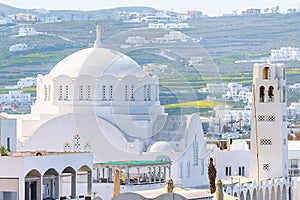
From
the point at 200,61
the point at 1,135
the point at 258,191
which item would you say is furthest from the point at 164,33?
the point at 1,135

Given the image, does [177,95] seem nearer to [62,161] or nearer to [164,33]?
[164,33]

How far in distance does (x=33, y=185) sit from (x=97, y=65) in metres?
29.2

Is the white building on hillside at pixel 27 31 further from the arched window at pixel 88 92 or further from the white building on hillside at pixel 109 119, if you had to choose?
the arched window at pixel 88 92

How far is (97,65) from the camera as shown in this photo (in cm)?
7081

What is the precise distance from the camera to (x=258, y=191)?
67500 millimetres

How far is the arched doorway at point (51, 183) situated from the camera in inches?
1674

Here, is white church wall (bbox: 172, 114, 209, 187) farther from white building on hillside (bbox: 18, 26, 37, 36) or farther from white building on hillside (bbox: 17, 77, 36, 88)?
white building on hillside (bbox: 18, 26, 37, 36)

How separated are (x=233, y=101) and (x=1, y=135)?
97570 mm

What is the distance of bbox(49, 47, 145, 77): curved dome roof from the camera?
231 feet

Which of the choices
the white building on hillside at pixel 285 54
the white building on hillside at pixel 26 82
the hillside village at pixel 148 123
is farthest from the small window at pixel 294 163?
the white building on hillside at pixel 285 54

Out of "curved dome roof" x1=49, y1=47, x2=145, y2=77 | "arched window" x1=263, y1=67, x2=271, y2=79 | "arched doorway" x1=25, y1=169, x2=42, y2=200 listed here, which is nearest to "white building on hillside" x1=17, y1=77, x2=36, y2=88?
"arched window" x1=263, y1=67, x2=271, y2=79

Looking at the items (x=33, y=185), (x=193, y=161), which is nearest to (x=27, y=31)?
(x=193, y=161)

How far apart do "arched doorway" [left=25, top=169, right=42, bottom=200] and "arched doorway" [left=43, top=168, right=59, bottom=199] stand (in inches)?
21.1

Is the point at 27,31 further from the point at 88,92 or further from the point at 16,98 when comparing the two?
the point at 88,92
